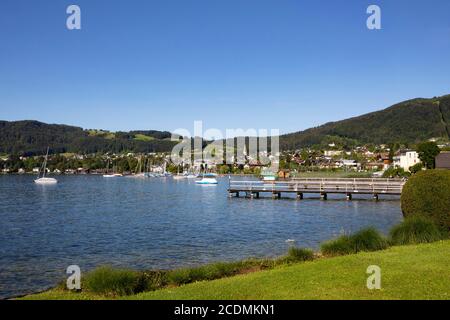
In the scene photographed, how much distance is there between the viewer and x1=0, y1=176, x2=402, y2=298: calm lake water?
2267 centimetres

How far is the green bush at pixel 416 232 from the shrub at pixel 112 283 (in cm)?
1220

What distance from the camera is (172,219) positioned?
143ft

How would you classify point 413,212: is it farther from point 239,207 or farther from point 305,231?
point 239,207

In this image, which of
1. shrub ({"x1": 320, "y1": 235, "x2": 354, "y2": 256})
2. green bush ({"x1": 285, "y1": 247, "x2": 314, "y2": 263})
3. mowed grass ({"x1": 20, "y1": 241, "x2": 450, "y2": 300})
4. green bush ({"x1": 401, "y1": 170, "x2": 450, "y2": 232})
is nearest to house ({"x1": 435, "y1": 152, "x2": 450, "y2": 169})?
green bush ({"x1": 401, "y1": 170, "x2": 450, "y2": 232})

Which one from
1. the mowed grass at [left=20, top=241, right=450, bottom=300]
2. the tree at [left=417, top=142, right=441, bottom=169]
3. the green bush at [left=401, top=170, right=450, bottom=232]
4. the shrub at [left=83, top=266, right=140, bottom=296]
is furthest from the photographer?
the tree at [left=417, top=142, right=441, bottom=169]

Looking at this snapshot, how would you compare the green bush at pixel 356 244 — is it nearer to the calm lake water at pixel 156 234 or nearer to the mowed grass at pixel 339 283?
the mowed grass at pixel 339 283

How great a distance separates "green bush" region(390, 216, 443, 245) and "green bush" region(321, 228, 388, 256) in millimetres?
958

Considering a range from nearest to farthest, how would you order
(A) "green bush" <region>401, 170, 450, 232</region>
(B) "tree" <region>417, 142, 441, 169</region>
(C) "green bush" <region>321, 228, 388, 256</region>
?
1. (C) "green bush" <region>321, 228, 388, 256</region>
2. (A) "green bush" <region>401, 170, 450, 232</region>
3. (B) "tree" <region>417, 142, 441, 169</region>

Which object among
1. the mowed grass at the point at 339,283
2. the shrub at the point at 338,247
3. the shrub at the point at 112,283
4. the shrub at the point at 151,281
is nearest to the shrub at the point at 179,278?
the shrub at the point at 151,281

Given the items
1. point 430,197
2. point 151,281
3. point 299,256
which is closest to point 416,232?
point 430,197

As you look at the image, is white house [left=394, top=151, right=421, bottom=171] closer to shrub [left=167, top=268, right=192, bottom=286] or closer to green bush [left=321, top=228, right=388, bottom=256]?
Answer: green bush [left=321, top=228, right=388, bottom=256]

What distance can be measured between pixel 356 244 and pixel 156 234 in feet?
57.9
